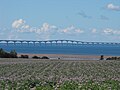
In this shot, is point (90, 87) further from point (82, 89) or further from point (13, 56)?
point (13, 56)

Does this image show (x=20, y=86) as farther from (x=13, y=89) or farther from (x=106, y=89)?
(x=106, y=89)

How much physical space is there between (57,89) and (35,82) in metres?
3.62

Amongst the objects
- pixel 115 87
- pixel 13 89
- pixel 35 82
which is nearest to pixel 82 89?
pixel 115 87

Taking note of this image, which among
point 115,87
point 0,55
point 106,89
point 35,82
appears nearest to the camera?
point 106,89

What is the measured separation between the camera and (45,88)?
53.9 ft

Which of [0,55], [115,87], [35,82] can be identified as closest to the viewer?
[115,87]

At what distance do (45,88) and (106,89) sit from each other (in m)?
2.37

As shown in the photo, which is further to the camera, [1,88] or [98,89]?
[1,88]

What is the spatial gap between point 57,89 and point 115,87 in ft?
7.85

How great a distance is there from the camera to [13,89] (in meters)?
17.2

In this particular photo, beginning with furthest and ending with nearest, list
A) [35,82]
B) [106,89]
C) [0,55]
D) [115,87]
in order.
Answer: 1. [0,55]
2. [35,82]
3. [115,87]
4. [106,89]

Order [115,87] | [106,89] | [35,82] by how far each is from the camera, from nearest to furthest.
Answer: [106,89], [115,87], [35,82]

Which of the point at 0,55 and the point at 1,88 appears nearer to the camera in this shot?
the point at 1,88

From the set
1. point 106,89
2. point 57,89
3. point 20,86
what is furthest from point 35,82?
point 106,89
